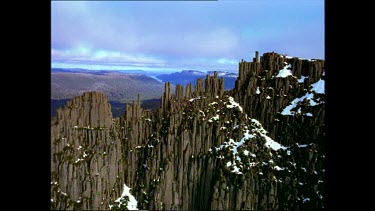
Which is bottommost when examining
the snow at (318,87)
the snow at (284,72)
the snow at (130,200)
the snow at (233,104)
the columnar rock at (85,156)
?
the snow at (130,200)

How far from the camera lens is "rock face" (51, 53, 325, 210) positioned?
27.0 meters

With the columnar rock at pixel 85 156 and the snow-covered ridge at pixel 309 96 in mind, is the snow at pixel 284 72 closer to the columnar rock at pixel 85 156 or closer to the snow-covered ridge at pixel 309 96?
the snow-covered ridge at pixel 309 96

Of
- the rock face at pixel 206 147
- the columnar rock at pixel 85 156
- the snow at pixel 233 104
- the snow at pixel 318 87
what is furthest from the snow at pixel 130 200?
the snow at pixel 318 87

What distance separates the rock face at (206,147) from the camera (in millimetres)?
26969

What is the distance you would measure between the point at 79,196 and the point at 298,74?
96.6 ft

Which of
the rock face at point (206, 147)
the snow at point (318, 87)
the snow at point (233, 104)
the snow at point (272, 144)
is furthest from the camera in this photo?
the snow at point (318, 87)

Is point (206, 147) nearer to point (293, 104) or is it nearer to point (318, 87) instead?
point (293, 104)

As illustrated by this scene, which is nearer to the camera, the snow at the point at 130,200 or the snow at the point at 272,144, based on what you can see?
the snow at the point at 130,200

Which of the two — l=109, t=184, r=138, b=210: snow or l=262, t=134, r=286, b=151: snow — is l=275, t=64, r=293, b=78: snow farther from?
l=109, t=184, r=138, b=210: snow

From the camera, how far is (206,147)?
107 feet

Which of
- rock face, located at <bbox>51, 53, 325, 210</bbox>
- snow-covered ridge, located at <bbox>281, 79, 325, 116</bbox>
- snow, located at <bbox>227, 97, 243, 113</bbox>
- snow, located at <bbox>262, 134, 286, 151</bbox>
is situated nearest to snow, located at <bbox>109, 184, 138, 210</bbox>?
rock face, located at <bbox>51, 53, 325, 210</bbox>
